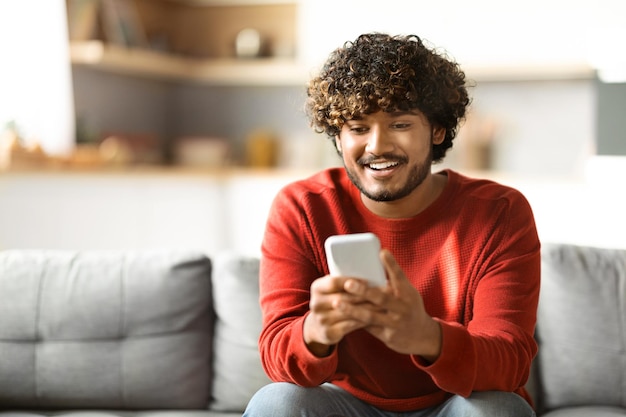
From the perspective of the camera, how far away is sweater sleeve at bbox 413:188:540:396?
154cm

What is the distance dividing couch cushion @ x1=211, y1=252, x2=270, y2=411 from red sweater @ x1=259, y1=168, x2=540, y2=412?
412mm

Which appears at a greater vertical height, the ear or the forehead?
the forehead

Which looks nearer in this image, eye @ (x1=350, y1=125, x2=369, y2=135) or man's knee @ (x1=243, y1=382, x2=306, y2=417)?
man's knee @ (x1=243, y1=382, x2=306, y2=417)

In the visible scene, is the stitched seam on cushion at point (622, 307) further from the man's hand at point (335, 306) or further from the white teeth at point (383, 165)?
the man's hand at point (335, 306)

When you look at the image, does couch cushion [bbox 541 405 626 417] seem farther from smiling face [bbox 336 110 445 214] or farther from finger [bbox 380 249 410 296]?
finger [bbox 380 249 410 296]

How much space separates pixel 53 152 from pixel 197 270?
2.04 m

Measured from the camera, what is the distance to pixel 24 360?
2.25m

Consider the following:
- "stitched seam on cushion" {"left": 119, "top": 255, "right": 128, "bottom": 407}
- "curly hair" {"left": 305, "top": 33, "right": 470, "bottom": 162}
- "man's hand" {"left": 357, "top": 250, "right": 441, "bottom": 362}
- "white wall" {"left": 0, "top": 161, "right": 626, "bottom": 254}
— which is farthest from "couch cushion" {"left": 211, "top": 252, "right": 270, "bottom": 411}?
"white wall" {"left": 0, "top": 161, "right": 626, "bottom": 254}

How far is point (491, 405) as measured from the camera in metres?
1.58

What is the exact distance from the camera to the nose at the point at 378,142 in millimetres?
1696

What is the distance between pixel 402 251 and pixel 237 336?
0.64 m

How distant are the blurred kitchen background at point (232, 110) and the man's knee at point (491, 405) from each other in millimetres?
2438

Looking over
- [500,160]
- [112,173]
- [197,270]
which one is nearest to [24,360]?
[197,270]

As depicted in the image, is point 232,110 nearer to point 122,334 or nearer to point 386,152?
point 122,334
